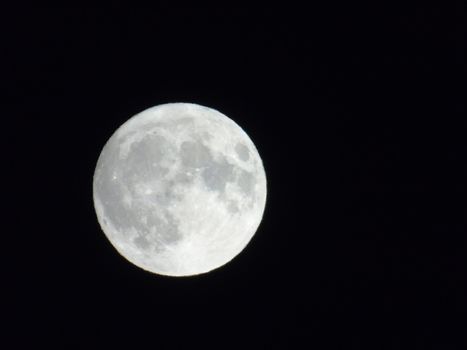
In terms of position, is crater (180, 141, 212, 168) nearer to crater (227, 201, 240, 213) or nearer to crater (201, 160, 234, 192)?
crater (201, 160, 234, 192)

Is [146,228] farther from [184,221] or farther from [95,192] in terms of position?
[95,192]

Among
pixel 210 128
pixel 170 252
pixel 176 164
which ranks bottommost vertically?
pixel 170 252

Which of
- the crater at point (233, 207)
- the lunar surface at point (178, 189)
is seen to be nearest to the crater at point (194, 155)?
the lunar surface at point (178, 189)

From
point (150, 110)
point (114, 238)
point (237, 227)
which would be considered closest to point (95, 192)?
point (114, 238)

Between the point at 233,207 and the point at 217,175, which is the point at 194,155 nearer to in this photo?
the point at 217,175

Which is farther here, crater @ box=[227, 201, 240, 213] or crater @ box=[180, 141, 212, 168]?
crater @ box=[227, 201, 240, 213]

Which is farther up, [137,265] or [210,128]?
[210,128]

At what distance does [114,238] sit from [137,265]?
0.40 meters

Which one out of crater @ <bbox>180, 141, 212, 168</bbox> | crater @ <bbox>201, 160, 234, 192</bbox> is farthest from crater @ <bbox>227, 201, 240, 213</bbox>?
crater @ <bbox>180, 141, 212, 168</bbox>

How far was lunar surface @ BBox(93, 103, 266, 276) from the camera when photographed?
5.89 metres

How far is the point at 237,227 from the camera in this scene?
6262 millimetres

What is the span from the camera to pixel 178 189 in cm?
585

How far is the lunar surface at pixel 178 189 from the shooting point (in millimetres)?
5891

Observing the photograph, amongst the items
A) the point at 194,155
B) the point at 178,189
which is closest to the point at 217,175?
the point at 194,155
